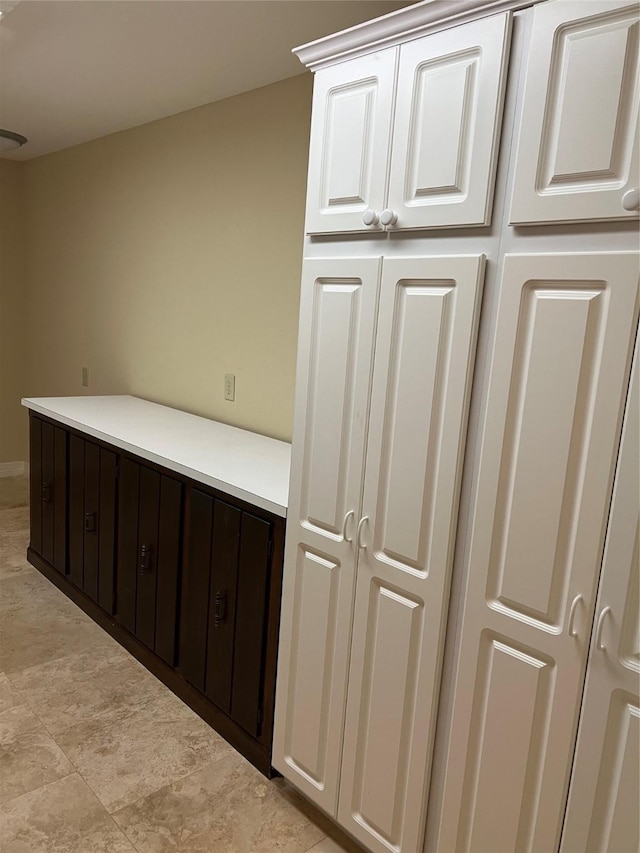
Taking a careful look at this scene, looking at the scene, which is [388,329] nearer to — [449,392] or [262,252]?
[449,392]

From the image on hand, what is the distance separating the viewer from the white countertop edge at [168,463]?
195cm

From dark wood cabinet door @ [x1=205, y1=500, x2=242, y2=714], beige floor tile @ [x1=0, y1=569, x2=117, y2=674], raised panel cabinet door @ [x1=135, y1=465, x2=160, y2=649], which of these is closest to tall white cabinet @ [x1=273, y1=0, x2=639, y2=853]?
dark wood cabinet door @ [x1=205, y1=500, x2=242, y2=714]

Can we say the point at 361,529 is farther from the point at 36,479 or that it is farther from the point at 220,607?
the point at 36,479

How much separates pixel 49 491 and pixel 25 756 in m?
1.44

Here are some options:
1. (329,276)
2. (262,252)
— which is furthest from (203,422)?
(329,276)

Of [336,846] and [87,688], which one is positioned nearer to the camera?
[336,846]

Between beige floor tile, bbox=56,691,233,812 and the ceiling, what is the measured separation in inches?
94.2

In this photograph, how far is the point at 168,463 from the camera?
236 centimetres

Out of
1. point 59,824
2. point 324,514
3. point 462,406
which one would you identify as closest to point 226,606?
point 324,514

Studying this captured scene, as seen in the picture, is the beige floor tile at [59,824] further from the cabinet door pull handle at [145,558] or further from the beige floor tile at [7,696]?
the cabinet door pull handle at [145,558]

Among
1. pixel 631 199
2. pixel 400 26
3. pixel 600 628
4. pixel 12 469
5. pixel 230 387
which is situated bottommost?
pixel 12 469

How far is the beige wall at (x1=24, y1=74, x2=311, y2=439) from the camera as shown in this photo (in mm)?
2768

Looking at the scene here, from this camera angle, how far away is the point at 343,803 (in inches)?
70.1

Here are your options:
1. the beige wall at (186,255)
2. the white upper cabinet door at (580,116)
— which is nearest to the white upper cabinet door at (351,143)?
the white upper cabinet door at (580,116)
